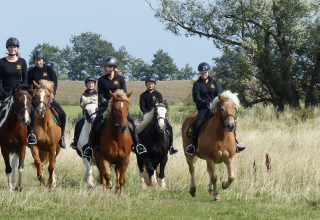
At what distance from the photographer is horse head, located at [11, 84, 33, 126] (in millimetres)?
9109

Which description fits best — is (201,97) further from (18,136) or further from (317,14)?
(317,14)

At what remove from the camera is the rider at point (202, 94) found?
1043cm

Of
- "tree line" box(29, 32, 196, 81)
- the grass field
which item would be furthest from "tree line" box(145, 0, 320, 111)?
"tree line" box(29, 32, 196, 81)

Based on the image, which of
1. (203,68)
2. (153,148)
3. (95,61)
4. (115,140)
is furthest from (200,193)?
(95,61)

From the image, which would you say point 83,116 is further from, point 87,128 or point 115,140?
point 115,140

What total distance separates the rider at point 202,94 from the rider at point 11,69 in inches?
151

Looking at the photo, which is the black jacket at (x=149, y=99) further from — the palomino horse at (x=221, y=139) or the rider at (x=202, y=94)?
the palomino horse at (x=221, y=139)

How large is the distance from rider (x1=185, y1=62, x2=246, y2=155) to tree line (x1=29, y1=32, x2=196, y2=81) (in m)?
80.4

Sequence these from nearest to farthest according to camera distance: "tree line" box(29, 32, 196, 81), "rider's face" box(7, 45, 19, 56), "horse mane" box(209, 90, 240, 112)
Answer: "horse mane" box(209, 90, 240, 112), "rider's face" box(7, 45, 19, 56), "tree line" box(29, 32, 196, 81)

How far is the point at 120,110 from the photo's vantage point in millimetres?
9008

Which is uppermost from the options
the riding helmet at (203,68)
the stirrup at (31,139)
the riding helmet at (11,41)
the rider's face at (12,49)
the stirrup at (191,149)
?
the riding helmet at (11,41)

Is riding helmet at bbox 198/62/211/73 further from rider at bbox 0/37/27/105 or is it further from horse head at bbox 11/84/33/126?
rider at bbox 0/37/27/105

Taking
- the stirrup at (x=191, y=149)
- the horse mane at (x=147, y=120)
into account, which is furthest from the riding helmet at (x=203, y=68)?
the stirrup at (x=191, y=149)

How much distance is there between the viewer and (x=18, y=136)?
9.82 metres
